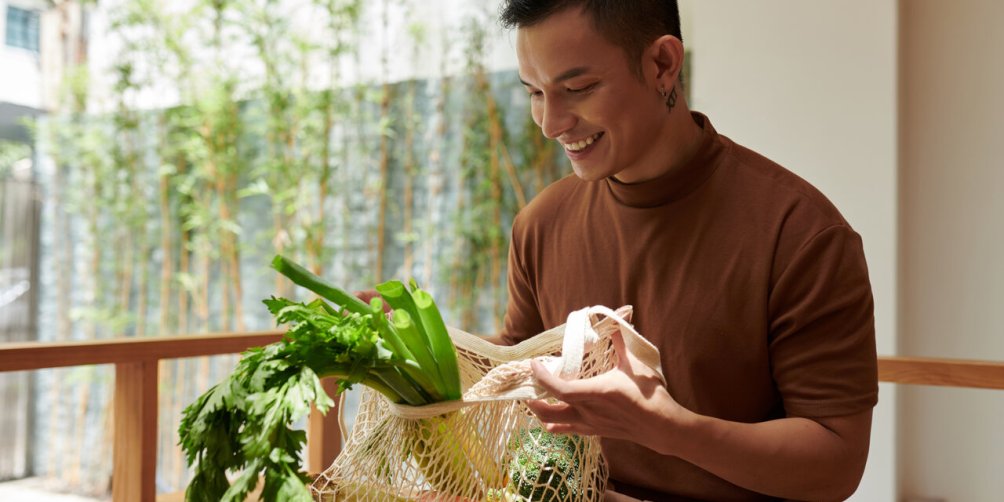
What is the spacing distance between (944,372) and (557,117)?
1.31 m

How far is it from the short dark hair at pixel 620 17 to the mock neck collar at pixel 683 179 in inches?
6.4

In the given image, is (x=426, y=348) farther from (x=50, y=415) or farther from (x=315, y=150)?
(x=50, y=415)

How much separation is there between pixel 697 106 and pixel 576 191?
2.10m

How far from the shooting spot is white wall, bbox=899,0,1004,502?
299 centimetres

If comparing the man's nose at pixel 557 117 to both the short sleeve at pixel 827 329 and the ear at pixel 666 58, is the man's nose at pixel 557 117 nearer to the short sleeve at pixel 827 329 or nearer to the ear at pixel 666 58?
the ear at pixel 666 58

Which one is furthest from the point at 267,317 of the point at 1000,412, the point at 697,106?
the point at 1000,412

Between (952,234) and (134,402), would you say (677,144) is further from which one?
(952,234)

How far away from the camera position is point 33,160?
4.40 meters

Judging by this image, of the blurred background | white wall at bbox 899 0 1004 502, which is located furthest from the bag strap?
the blurred background

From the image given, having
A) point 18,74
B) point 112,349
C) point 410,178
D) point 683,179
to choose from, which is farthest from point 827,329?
point 18,74

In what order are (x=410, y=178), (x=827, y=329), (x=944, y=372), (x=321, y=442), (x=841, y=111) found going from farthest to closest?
(x=410, y=178), (x=841, y=111), (x=321, y=442), (x=944, y=372), (x=827, y=329)

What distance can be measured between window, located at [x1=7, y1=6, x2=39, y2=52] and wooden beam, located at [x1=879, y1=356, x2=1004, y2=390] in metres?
4.18

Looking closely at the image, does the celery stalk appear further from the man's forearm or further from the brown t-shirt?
the brown t-shirt

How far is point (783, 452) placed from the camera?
1019 millimetres
